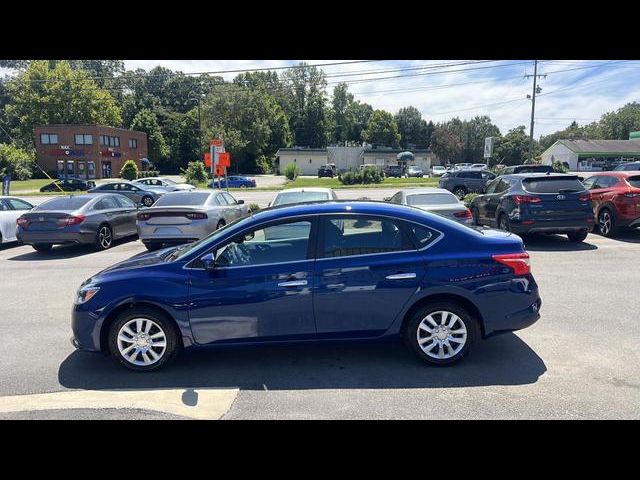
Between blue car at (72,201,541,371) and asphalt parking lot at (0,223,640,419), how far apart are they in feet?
1.04

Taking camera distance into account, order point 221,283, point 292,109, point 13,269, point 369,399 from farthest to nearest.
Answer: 1. point 292,109
2. point 13,269
3. point 221,283
4. point 369,399

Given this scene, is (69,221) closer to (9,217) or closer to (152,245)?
(152,245)

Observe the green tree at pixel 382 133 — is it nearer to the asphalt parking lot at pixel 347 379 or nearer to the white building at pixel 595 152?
the white building at pixel 595 152

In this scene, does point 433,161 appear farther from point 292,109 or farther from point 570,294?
point 570,294

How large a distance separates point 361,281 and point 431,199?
6603mm

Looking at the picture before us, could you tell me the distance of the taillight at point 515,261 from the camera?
452 centimetres

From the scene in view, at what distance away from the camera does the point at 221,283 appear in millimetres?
4398

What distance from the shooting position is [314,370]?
4.53 metres

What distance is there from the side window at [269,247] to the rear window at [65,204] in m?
8.64

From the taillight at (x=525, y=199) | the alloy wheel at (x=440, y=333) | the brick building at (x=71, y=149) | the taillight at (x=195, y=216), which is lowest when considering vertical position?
the alloy wheel at (x=440, y=333)

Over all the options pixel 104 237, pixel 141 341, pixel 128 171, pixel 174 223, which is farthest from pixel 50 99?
pixel 141 341

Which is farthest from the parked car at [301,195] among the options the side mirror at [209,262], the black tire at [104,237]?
the side mirror at [209,262]
